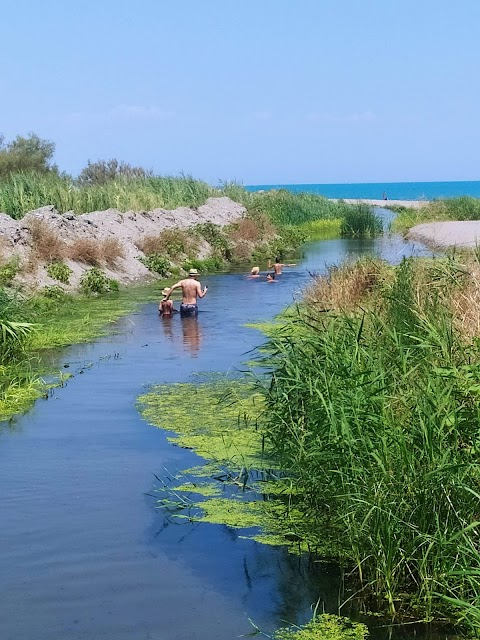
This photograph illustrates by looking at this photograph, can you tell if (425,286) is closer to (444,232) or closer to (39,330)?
(39,330)

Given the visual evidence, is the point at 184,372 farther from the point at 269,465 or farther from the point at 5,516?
the point at 5,516

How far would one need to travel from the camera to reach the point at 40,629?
6453mm

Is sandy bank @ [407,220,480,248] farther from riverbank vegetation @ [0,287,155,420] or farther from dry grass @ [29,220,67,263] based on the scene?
riverbank vegetation @ [0,287,155,420]

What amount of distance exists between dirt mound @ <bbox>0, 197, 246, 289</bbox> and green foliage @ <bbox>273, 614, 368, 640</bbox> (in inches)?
657

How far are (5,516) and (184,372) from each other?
6754 mm

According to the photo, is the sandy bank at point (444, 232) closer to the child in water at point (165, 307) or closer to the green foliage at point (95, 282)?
the green foliage at point (95, 282)

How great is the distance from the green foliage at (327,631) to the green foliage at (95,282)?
66.4 feet

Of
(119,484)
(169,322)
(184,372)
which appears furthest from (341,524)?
(169,322)

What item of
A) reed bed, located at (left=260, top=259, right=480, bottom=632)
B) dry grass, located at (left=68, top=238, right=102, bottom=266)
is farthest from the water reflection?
reed bed, located at (left=260, top=259, right=480, bottom=632)

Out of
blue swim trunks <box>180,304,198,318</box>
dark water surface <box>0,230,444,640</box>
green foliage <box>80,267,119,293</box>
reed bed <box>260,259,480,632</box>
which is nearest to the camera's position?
reed bed <box>260,259,480,632</box>

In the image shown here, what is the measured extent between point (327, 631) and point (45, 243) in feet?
70.7

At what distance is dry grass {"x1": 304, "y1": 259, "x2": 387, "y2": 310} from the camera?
16891 mm

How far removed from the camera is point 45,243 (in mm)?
26578

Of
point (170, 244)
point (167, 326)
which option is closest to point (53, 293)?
point (167, 326)
